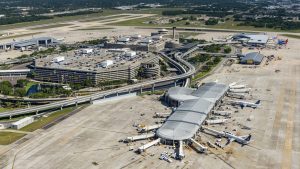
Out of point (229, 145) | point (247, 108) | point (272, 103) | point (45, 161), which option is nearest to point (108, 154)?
point (45, 161)

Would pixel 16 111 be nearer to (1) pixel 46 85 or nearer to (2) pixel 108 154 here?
(1) pixel 46 85

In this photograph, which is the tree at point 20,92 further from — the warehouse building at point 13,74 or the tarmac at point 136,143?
the tarmac at point 136,143

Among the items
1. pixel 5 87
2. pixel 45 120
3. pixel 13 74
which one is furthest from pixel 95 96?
pixel 13 74

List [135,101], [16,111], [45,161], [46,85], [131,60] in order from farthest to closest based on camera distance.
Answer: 1. [131,60]
2. [46,85]
3. [135,101]
4. [16,111]
5. [45,161]

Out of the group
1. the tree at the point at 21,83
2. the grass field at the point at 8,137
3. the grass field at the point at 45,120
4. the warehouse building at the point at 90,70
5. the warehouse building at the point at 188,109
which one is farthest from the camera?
the tree at the point at 21,83

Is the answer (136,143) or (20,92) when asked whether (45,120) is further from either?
(136,143)

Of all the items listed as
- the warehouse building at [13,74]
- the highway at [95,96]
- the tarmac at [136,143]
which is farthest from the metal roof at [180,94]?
the warehouse building at [13,74]

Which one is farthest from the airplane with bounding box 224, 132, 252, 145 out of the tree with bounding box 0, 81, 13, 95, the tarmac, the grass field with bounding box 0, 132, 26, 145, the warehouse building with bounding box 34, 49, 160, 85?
the tree with bounding box 0, 81, 13, 95
